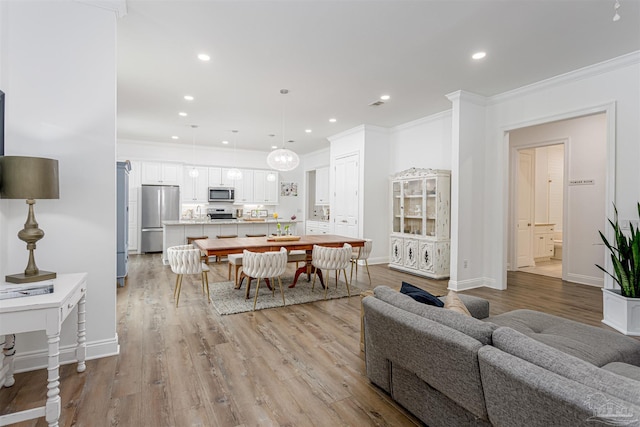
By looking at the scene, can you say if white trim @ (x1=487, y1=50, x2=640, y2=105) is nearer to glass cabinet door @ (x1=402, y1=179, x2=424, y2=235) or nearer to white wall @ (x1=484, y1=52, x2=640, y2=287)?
white wall @ (x1=484, y1=52, x2=640, y2=287)

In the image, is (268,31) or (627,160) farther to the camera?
(627,160)

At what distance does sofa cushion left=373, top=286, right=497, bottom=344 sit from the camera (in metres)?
1.48

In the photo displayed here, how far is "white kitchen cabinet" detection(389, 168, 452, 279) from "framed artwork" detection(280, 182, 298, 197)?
4429 millimetres

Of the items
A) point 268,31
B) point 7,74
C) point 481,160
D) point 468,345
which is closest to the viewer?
point 468,345

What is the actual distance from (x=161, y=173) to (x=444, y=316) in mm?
8141

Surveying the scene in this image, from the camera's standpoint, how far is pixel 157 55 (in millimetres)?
3516

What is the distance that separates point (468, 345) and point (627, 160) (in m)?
3.71

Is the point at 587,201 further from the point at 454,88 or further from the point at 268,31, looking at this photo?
the point at 268,31

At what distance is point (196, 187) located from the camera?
28.1 feet

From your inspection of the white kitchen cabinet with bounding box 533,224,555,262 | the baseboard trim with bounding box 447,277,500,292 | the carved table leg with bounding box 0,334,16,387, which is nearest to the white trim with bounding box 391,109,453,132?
the baseboard trim with bounding box 447,277,500,292

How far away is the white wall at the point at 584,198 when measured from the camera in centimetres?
507

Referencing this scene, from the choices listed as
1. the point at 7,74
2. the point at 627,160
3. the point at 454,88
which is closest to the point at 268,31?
the point at 7,74

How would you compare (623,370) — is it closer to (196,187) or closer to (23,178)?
(23,178)

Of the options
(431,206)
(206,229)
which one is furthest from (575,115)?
(206,229)
